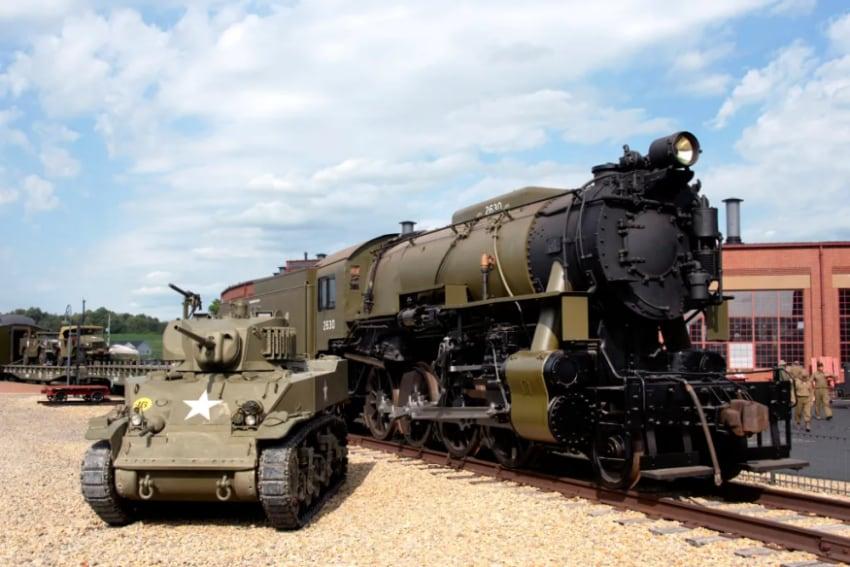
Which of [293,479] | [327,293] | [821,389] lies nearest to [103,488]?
[293,479]

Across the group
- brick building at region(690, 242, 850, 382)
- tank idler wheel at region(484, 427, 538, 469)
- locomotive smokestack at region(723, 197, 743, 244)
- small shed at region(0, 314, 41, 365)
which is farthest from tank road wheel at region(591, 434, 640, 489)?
small shed at region(0, 314, 41, 365)

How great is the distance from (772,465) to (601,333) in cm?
242

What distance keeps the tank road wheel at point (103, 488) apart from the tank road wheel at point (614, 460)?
204 inches

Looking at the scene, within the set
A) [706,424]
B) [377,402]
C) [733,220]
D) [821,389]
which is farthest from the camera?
[733,220]

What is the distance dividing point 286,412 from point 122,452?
1.64 meters

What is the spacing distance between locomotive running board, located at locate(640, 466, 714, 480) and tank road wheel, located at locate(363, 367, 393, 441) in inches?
263

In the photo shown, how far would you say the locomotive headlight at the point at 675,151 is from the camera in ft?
33.4

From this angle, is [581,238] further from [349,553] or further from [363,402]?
[363,402]

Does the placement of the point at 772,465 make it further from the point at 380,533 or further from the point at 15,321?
the point at 15,321

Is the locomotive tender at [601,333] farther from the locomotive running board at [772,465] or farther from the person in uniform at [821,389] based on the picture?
the person in uniform at [821,389]

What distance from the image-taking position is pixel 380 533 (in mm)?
8039

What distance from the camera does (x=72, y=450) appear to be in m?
14.9

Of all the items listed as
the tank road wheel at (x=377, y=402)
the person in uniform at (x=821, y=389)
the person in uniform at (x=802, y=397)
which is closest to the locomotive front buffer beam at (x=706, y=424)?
the tank road wheel at (x=377, y=402)

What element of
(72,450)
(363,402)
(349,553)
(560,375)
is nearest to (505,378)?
(560,375)
